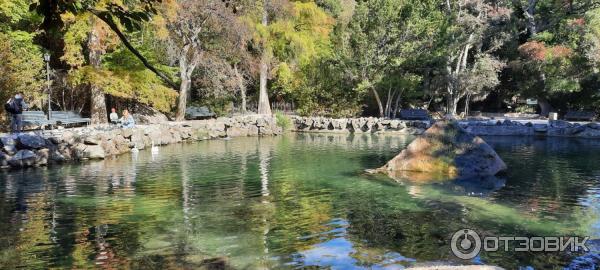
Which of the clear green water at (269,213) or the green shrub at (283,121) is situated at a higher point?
the green shrub at (283,121)

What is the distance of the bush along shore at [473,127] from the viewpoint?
2473cm

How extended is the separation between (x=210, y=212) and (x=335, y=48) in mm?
23358

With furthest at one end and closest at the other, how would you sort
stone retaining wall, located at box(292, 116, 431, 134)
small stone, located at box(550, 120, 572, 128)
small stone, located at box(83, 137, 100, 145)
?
stone retaining wall, located at box(292, 116, 431, 134)
small stone, located at box(550, 120, 572, 128)
small stone, located at box(83, 137, 100, 145)

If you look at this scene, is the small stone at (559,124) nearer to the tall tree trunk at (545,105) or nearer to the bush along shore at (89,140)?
the tall tree trunk at (545,105)

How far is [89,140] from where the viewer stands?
55.4ft

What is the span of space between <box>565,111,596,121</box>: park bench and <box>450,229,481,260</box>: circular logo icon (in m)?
25.4

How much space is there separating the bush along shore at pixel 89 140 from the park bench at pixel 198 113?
13.4ft

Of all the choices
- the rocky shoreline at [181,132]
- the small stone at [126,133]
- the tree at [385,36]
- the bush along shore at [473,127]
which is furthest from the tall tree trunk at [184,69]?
the tree at [385,36]

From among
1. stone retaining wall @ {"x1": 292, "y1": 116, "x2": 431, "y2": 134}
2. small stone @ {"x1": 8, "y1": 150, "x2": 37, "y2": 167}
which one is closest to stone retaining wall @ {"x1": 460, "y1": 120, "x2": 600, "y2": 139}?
stone retaining wall @ {"x1": 292, "y1": 116, "x2": 431, "y2": 134}

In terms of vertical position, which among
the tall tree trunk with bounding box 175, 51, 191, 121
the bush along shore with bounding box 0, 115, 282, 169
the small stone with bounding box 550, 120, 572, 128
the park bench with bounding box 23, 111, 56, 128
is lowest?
the bush along shore with bounding box 0, 115, 282, 169

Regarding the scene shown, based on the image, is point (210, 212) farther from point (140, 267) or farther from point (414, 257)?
point (414, 257)

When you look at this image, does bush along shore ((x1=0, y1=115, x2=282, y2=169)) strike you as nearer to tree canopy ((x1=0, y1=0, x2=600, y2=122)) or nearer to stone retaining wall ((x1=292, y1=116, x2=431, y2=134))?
tree canopy ((x1=0, y1=0, x2=600, y2=122))

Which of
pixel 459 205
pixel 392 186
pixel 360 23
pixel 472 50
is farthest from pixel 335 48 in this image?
pixel 459 205

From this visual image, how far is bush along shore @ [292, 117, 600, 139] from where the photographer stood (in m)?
24.7
